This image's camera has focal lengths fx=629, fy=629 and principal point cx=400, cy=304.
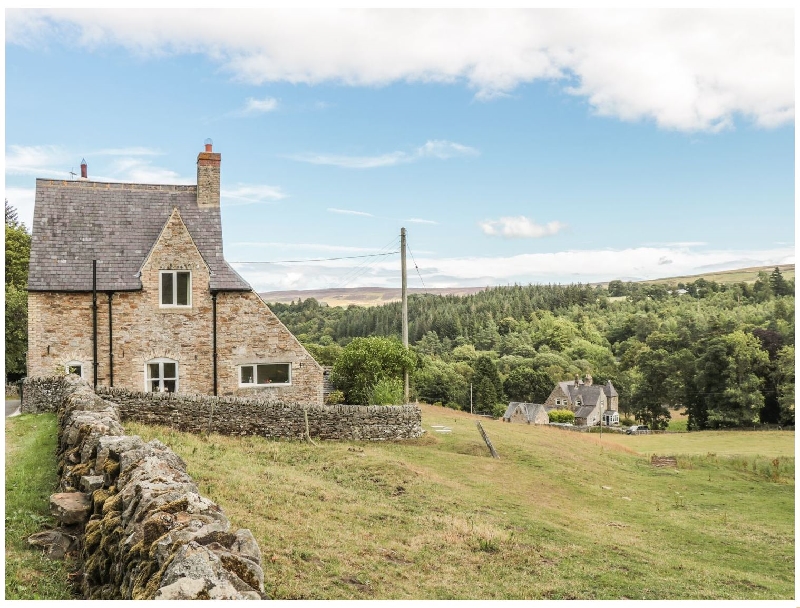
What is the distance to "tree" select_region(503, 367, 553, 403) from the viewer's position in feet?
339

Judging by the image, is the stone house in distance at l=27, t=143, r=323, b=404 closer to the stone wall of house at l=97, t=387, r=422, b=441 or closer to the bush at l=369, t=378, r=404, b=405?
the bush at l=369, t=378, r=404, b=405

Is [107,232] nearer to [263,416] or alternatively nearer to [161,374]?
[161,374]

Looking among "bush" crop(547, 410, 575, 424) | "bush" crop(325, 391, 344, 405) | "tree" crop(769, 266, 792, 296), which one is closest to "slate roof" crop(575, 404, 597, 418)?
"bush" crop(547, 410, 575, 424)

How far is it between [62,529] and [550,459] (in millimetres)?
17788

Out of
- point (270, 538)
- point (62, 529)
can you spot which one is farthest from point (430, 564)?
point (62, 529)

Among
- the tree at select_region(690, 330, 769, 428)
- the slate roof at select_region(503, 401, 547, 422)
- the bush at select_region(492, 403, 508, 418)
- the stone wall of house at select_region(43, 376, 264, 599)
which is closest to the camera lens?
the stone wall of house at select_region(43, 376, 264, 599)

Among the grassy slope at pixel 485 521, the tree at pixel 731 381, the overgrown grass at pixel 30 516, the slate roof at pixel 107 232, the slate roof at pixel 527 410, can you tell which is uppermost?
the slate roof at pixel 107 232

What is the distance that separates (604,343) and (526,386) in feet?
143

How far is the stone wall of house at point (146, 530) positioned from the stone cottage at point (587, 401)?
87419 millimetres

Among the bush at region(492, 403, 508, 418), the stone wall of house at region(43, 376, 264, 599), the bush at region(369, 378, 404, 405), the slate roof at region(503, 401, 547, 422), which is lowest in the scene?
the bush at region(492, 403, 508, 418)

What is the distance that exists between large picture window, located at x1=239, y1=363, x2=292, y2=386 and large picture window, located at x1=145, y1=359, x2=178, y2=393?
2.54 meters

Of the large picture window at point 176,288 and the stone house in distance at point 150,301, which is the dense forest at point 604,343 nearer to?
the stone house in distance at point 150,301

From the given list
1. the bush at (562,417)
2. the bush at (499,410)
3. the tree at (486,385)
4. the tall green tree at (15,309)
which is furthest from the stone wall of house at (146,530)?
the tree at (486,385)

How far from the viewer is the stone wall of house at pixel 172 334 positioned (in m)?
23.6
